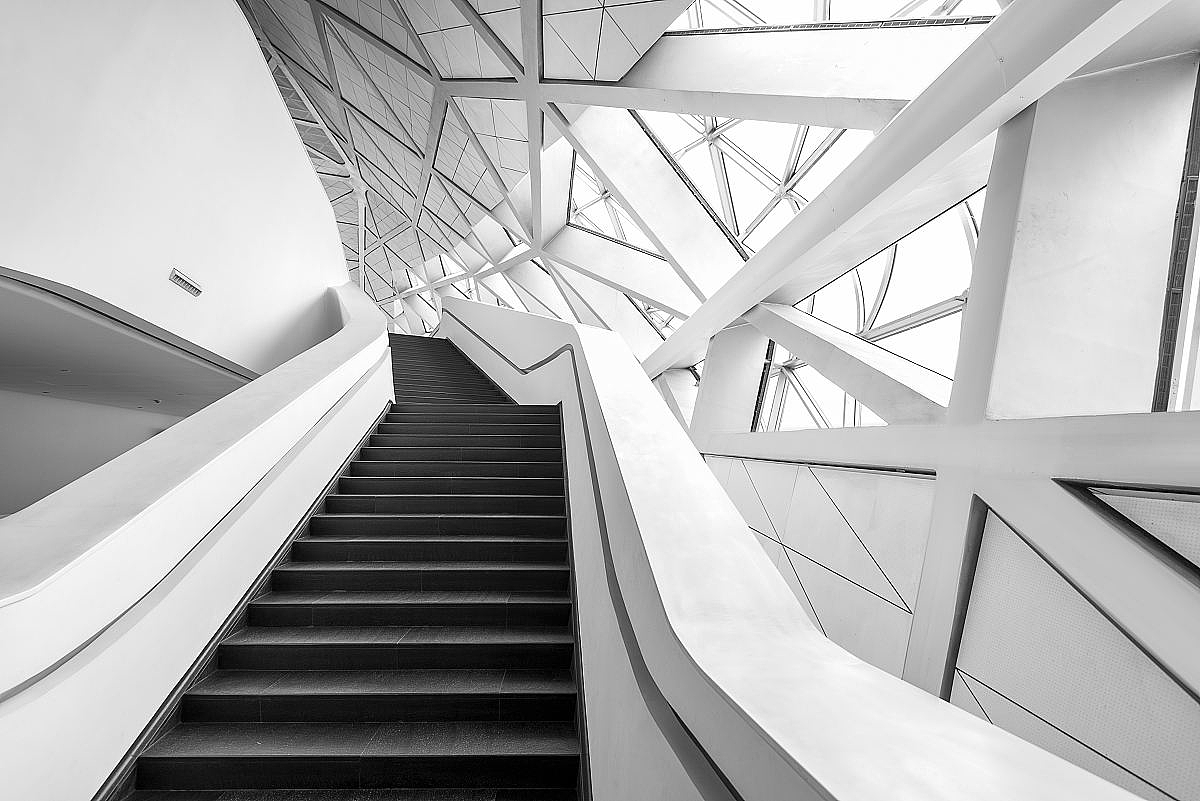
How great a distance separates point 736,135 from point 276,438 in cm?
1033

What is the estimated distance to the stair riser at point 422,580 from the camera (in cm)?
386

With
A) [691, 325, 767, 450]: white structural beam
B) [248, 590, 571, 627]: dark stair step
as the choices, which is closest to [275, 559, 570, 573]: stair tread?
[248, 590, 571, 627]: dark stair step

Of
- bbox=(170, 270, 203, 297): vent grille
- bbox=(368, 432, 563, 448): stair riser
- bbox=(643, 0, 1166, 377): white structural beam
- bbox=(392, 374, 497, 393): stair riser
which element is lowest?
bbox=(368, 432, 563, 448): stair riser

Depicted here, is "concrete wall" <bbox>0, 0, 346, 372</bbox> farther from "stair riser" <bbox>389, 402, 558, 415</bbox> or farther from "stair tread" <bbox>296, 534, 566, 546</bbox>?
"stair tread" <bbox>296, 534, 566, 546</bbox>

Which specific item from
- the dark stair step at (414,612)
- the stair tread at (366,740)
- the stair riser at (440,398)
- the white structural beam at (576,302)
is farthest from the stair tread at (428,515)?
the white structural beam at (576,302)

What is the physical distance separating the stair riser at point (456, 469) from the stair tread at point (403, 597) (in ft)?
5.34

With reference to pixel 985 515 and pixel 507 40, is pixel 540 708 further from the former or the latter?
pixel 507 40

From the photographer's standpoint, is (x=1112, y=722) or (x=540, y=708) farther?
(x=540, y=708)

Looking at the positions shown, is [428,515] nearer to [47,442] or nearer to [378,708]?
[378,708]

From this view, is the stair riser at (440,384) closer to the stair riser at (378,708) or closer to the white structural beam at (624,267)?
the white structural beam at (624,267)

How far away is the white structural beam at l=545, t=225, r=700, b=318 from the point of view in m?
14.1

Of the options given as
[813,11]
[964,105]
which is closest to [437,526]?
[964,105]

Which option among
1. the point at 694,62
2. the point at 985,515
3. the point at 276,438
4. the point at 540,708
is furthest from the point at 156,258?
the point at 985,515

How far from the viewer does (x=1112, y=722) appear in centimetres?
276
